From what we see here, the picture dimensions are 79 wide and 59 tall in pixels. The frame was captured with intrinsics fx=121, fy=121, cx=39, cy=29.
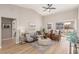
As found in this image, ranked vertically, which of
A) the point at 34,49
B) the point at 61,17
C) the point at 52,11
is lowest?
the point at 34,49

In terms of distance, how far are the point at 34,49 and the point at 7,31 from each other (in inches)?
29.6

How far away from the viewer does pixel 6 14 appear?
271cm

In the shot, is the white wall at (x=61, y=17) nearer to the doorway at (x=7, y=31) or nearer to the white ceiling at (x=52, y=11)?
the white ceiling at (x=52, y=11)

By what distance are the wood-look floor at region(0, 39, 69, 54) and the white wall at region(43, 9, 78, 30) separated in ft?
1.48

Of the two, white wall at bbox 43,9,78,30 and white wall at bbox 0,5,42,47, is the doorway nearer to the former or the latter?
white wall at bbox 0,5,42,47

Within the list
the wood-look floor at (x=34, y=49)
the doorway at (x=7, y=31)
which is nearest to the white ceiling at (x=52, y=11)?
the doorway at (x=7, y=31)

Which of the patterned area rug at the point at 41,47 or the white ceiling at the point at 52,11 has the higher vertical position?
the white ceiling at the point at 52,11

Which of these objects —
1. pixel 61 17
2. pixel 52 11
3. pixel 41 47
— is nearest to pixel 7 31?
pixel 41 47

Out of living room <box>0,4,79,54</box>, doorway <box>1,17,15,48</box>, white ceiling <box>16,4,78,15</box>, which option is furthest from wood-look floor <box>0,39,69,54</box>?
white ceiling <box>16,4,78,15</box>

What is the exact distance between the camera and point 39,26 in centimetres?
288

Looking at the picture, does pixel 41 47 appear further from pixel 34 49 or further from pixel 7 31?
pixel 7 31

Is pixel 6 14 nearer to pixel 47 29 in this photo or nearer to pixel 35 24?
pixel 35 24

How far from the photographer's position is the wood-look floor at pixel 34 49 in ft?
8.90
